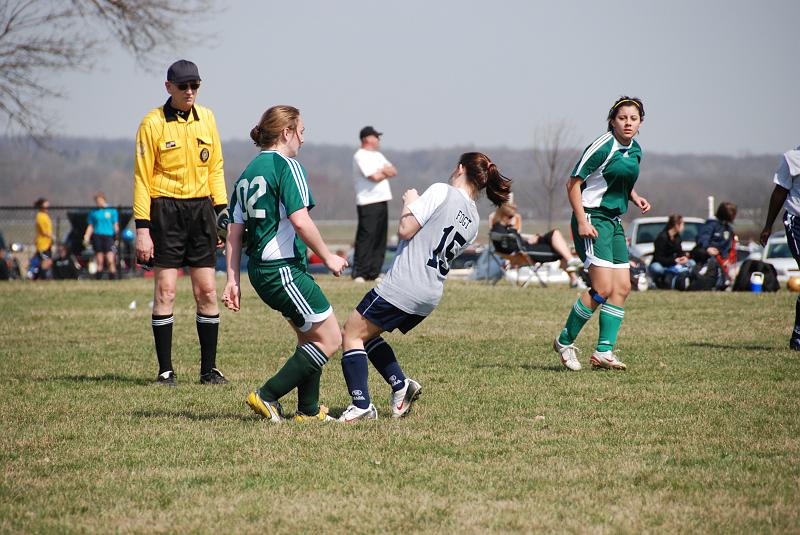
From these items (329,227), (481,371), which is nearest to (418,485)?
(481,371)

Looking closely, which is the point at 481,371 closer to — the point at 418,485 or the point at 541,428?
the point at 541,428

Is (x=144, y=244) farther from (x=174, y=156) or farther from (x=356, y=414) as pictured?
(x=356, y=414)

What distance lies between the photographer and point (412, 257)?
18.7ft

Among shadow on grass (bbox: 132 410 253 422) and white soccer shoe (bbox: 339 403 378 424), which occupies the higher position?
white soccer shoe (bbox: 339 403 378 424)

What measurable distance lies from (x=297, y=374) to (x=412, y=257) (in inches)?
34.5

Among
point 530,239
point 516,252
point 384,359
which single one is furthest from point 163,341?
point 530,239

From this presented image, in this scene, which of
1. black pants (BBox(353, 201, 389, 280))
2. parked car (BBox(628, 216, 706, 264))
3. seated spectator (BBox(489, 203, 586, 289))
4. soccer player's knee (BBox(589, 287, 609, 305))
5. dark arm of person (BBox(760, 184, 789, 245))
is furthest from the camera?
parked car (BBox(628, 216, 706, 264))

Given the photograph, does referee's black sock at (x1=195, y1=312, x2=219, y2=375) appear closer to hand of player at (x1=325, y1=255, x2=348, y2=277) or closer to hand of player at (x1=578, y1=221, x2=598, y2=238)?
hand of player at (x1=325, y1=255, x2=348, y2=277)

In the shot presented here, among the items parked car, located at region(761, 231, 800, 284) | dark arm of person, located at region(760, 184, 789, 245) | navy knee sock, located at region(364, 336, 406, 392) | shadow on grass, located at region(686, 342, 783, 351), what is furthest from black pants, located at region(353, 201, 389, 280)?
parked car, located at region(761, 231, 800, 284)

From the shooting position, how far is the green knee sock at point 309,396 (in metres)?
5.88

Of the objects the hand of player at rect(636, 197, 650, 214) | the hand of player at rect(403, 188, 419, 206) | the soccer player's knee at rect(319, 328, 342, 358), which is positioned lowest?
the soccer player's knee at rect(319, 328, 342, 358)

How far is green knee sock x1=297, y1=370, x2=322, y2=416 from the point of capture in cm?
588

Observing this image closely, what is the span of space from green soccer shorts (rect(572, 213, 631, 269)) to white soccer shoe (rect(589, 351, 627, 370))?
2.22ft

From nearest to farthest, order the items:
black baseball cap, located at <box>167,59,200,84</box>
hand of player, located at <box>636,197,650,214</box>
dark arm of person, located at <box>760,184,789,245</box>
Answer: black baseball cap, located at <box>167,59,200,84</box> < hand of player, located at <box>636,197,650,214</box> < dark arm of person, located at <box>760,184,789,245</box>
